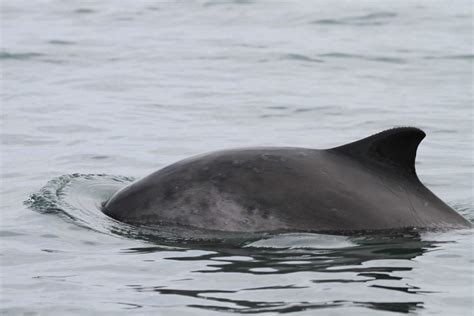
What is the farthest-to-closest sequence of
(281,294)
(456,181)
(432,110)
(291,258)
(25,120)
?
(432,110) < (25,120) < (456,181) < (291,258) < (281,294)

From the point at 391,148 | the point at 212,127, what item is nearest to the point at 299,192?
the point at 391,148

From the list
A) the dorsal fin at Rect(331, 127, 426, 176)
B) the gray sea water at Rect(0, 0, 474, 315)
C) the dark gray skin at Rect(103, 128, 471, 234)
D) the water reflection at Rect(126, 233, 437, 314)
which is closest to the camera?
the water reflection at Rect(126, 233, 437, 314)

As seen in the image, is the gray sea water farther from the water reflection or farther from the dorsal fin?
the dorsal fin

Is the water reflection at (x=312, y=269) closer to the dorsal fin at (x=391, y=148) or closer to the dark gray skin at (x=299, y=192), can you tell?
the dark gray skin at (x=299, y=192)

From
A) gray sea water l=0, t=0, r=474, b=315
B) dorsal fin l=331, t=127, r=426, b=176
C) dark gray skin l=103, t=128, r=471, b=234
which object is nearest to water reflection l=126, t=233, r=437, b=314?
gray sea water l=0, t=0, r=474, b=315

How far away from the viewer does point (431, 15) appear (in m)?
28.4

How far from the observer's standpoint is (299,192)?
28.7 feet

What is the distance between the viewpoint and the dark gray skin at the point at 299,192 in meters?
8.75

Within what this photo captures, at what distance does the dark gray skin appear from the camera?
8750 mm

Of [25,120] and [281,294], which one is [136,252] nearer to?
[281,294]

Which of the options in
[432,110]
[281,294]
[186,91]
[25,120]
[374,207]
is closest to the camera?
[281,294]

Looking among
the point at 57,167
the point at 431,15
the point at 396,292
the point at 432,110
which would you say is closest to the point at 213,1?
Result: the point at 431,15

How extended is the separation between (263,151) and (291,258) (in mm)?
1220

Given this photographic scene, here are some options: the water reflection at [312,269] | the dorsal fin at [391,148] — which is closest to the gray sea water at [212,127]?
the water reflection at [312,269]
